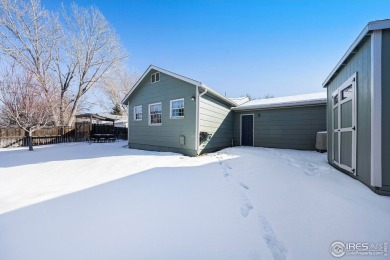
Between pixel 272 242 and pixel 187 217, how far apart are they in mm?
1025

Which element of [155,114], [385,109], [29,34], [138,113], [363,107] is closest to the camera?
[385,109]

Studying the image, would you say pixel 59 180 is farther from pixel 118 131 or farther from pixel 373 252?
pixel 118 131

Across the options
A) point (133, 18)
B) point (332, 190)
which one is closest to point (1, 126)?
point (133, 18)

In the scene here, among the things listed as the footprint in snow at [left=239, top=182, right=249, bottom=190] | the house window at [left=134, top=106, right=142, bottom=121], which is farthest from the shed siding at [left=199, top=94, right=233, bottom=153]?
the house window at [left=134, top=106, right=142, bottom=121]

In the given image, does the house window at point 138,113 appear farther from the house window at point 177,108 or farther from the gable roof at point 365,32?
the gable roof at point 365,32

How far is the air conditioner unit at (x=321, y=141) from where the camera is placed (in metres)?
7.61

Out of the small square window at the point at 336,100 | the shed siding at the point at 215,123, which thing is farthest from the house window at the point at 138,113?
the small square window at the point at 336,100

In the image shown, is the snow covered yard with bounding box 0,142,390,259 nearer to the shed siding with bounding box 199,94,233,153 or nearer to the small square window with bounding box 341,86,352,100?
the small square window with bounding box 341,86,352,100

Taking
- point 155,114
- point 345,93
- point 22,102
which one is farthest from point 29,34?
point 345,93

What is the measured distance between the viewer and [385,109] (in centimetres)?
311

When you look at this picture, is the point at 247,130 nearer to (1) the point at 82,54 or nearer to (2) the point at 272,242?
(2) the point at 272,242

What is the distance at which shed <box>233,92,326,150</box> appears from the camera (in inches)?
330

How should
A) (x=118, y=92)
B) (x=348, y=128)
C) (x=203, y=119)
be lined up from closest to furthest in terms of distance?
(x=348, y=128) → (x=203, y=119) → (x=118, y=92)

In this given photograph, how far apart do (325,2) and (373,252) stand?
23.6 ft
